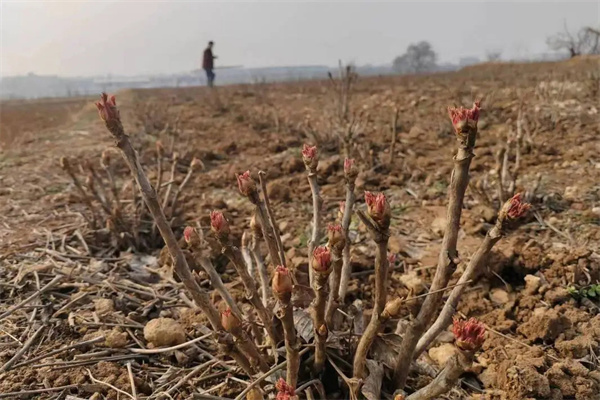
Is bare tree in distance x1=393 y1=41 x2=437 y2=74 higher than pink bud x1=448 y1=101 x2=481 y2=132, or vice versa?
bare tree in distance x1=393 y1=41 x2=437 y2=74

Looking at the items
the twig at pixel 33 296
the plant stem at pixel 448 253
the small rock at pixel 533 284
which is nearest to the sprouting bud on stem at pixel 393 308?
the plant stem at pixel 448 253

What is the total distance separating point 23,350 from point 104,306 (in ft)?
1.25

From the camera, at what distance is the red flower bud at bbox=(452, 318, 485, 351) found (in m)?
0.93

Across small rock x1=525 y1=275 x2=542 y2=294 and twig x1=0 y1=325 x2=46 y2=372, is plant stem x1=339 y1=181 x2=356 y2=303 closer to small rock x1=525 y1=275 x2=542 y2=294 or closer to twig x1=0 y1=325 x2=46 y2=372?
small rock x1=525 y1=275 x2=542 y2=294

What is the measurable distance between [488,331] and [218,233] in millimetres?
1269

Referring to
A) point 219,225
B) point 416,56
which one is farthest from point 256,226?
point 416,56

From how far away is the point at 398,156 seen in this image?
468 cm

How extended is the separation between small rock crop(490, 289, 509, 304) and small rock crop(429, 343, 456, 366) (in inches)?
17.9

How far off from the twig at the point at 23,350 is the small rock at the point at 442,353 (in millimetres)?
1591

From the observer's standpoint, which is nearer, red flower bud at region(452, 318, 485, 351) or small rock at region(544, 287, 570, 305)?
red flower bud at region(452, 318, 485, 351)

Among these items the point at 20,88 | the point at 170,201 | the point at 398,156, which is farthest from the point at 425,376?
the point at 20,88

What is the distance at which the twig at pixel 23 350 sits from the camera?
1.68 metres

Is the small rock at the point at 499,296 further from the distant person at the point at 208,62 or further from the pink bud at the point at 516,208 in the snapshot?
the distant person at the point at 208,62

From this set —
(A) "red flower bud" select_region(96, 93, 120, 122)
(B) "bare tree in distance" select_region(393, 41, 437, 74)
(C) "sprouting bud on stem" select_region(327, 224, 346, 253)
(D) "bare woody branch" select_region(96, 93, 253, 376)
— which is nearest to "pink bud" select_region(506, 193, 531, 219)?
(C) "sprouting bud on stem" select_region(327, 224, 346, 253)
